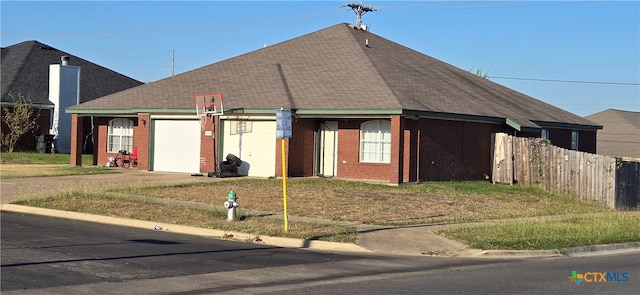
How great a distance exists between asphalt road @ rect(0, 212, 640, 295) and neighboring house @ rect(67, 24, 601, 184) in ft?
41.9

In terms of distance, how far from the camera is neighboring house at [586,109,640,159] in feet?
188

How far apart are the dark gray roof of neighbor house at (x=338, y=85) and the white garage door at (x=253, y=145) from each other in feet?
2.66

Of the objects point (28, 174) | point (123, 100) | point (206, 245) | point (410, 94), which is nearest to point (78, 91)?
point (123, 100)

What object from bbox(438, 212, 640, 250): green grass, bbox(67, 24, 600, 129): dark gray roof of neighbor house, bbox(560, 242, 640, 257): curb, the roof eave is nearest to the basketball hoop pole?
bbox(67, 24, 600, 129): dark gray roof of neighbor house

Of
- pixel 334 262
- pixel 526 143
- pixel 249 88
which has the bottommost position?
pixel 334 262

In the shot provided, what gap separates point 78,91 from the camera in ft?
146

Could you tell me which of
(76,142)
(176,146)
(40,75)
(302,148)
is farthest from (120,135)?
(40,75)

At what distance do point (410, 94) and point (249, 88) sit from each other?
6581 millimetres

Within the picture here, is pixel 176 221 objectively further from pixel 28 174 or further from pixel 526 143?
pixel 526 143

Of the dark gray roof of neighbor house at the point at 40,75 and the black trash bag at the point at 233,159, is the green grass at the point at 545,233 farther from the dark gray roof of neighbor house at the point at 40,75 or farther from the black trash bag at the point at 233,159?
the dark gray roof of neighbor house at the point at 40,75

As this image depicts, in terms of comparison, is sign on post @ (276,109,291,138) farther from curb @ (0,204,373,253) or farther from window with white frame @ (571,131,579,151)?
window with white frame @ (571,131,579,151)

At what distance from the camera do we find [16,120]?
40.2 m

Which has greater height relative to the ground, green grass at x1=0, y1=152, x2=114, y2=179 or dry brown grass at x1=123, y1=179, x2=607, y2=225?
green grass at x1=0, y1=152, x2=114, y2=179

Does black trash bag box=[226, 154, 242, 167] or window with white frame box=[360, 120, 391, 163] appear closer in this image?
window with white frame box=[360, 120, 391, 163]
